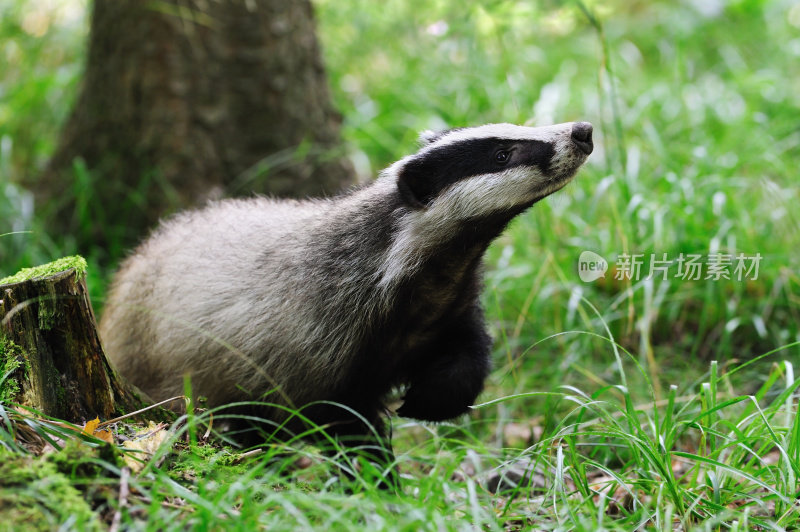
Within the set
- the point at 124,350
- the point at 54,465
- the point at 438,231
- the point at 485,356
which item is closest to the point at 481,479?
the point at 485,356

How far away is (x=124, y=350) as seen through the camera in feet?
16.3

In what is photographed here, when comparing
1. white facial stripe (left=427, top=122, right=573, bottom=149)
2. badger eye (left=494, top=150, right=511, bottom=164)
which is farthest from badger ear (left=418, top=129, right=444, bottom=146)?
badger eye (left=494, top=150, right=511, bottom=164)

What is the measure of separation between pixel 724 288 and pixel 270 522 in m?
4.03

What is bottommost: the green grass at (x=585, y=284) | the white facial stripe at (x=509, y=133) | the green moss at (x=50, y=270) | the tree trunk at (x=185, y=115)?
the green grass at (x=585, y=284)

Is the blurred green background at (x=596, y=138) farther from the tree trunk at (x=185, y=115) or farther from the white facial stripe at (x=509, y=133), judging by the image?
the white facial stripe at (x=509, y=133)

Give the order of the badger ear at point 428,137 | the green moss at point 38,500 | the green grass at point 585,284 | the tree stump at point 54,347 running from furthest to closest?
the badger ear at point 428,137, the tree stump at point 54,347, the green grass at point 585,284, the green moss at point 38,500

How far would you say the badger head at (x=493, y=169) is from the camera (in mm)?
3939

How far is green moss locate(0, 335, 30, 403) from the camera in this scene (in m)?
3.33

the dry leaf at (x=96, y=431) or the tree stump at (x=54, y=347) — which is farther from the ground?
the tree stump at (x=54, y=347)

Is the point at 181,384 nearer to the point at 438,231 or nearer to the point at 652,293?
the point at 438,231

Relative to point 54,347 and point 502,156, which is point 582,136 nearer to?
point 502,156

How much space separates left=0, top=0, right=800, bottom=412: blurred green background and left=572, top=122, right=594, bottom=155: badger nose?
1.35 m

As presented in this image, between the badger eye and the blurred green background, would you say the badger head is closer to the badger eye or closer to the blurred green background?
the badger eye

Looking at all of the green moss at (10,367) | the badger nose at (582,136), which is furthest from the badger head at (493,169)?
the green moss at (10,367)
